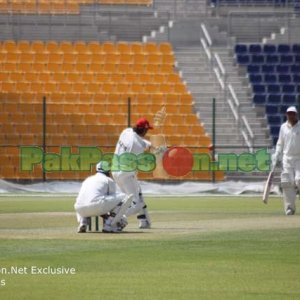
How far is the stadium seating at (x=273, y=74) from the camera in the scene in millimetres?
42750

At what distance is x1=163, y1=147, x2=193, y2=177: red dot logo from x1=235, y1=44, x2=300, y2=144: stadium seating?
3505 mm

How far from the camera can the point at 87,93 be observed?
139 ft

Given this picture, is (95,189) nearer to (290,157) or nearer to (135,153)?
(135,153)

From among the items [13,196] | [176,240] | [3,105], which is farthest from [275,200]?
[176,240]

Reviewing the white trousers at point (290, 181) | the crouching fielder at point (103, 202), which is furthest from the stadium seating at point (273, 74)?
the crouching fielder at point (103, 202)

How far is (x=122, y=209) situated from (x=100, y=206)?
16.6 inches

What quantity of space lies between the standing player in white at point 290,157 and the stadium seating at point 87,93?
13540 millimetres

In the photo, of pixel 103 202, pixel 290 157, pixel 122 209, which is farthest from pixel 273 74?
pixel 103 202

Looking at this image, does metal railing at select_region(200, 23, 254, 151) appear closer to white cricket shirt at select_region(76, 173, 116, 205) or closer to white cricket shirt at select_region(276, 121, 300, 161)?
white cricket shirt at select_region(276, 121, 300, 161)

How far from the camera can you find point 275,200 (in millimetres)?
33250

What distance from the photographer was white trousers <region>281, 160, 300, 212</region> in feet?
84.0

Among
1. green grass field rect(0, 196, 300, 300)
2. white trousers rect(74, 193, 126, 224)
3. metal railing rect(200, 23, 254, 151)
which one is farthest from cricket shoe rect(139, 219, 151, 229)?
metal railing rect(200, 23, 254, 151)

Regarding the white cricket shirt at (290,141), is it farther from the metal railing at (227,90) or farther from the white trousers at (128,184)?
the metal railing at (227,90)

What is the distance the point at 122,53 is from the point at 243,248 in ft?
88.1
